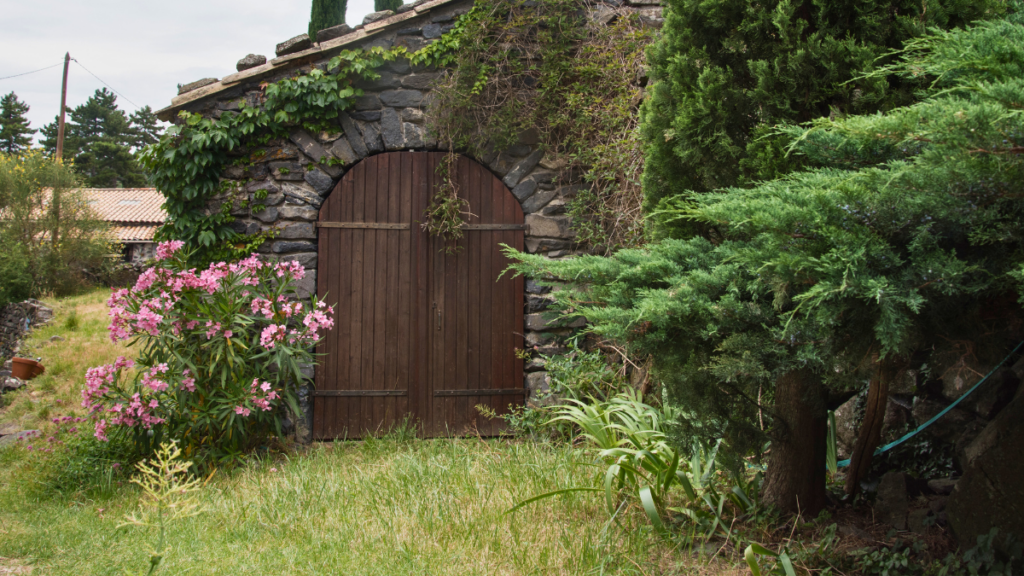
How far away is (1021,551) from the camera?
1.74 m

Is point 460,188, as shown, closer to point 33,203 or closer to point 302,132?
point 302,132

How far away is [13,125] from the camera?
1010 inches

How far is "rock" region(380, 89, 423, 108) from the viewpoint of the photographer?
4.79 metres

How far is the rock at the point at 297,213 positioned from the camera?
473 centimetres

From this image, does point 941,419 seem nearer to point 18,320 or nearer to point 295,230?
point 295,230

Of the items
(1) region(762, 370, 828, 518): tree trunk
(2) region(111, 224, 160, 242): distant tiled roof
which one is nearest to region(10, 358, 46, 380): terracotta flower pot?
(1) region(762, 370, 828, 518): tree trunk

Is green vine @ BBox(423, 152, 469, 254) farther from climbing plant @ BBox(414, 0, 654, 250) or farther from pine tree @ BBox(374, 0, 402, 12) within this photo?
pine tree @ BBox(374, 0, 402, 12)

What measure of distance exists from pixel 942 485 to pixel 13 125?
109 ft

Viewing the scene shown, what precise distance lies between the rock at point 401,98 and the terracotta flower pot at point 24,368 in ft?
19.9

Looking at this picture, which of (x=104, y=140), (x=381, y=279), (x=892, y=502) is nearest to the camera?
(x=892, y=502)

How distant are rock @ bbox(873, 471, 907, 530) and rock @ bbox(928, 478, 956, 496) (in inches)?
6.4

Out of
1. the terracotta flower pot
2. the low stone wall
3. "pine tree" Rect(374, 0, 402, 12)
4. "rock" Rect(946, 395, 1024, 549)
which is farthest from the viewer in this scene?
the low stone wall

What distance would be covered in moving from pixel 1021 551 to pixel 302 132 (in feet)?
15.4

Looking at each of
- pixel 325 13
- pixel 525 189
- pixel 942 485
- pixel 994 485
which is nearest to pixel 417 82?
pixel 525 189
